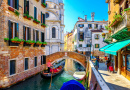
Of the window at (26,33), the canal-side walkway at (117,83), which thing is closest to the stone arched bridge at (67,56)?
the window at (26,33)

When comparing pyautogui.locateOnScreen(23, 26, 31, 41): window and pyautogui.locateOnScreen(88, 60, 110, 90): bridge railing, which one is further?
pyautogui.locateOnScreen(23, 26, 31, 41): window

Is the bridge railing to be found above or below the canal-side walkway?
above

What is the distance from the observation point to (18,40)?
9.39 metres

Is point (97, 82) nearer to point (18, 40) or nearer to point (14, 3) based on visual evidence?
point (18, 40)

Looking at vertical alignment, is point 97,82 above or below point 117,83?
above

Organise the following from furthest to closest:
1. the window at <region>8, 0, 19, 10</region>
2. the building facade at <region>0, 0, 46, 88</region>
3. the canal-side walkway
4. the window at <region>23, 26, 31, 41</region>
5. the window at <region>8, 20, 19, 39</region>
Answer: the window at <region>23, 26, 31, 41</region> < the window at <region>8, 0, 19, 10</region> < the window at <region>8, 20, 19, 39</region> < the building facade at <region>0, 0, 46, 88</region> < the canal-side walkway

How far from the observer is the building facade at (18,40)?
8508mm

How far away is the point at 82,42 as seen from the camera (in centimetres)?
2712

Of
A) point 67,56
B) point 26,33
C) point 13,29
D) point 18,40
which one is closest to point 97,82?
point 18,40

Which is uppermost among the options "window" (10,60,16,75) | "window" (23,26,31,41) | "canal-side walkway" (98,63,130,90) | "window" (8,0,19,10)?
"window" (8,0,19,10)

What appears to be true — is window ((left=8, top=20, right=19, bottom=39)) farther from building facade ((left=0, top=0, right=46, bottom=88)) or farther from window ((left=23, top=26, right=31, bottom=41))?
window ((left=23, top=26, right=31, bottom=41))

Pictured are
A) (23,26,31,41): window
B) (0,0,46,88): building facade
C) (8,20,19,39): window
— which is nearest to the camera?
(0,0,46,88): building facade

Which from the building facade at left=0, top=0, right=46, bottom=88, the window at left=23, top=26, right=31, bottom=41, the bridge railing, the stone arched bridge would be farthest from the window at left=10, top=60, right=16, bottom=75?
the stone arched bridge

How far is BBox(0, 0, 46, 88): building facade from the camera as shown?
27.9 feet
